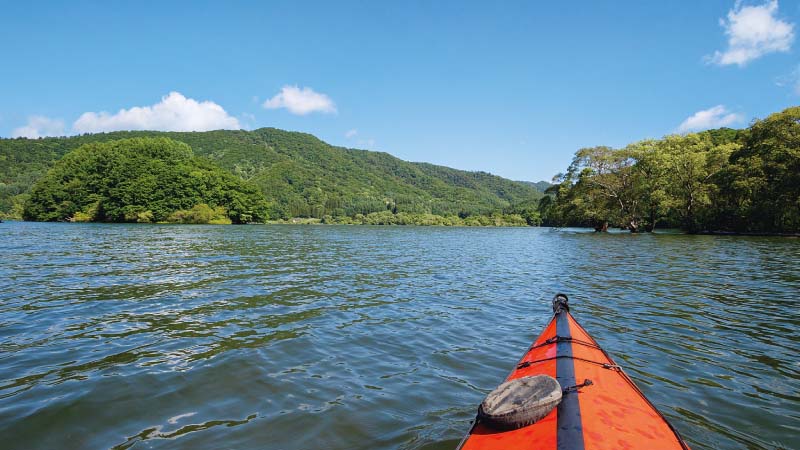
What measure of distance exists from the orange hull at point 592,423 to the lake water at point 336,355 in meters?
1.22

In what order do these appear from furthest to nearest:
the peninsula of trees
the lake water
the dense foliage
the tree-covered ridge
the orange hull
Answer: the tree-covered ridge, the peninsula of trees, the dense foliage, the lake water, the orange hull

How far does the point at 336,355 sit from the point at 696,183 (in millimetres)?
61335

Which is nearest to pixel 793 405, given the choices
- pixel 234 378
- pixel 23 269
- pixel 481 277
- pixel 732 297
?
pixel 234 378

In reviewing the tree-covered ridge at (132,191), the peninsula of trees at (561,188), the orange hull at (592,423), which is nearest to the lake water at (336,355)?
the orange hull at (592,423)

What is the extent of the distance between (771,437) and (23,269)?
20912mm

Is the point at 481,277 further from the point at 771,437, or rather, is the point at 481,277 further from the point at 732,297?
the point at 771,437

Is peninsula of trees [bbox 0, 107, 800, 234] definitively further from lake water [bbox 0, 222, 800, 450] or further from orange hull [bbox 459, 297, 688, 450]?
orange hull [bbox 459, 297, 688, 450]

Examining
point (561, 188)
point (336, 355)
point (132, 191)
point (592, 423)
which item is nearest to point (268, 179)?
point (132, 191)

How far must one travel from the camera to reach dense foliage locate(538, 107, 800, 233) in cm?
4419

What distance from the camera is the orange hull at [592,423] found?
2.85 metres

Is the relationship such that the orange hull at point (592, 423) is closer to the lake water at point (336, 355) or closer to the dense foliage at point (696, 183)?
the lake water at point (336, 355)

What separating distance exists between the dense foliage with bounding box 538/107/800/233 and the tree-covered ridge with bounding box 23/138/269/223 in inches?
2769

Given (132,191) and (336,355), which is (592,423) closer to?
(336,355)

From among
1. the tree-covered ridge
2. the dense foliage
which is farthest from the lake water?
the tree-covered ridge
